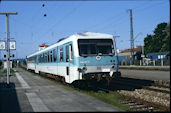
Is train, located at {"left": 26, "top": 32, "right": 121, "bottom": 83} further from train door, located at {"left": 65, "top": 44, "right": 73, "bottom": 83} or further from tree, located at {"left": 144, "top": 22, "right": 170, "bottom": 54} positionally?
tree, located at {"left": 144, "top": 22, "right": 170, "bottom": 54}

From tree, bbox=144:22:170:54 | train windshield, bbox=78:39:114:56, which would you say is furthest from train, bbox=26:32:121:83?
tree, bbox=144:22:170:54

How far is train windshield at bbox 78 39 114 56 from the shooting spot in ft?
43.8

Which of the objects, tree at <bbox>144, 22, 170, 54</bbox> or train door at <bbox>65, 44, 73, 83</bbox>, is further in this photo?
tree at <bbox>144, 22, 170, 54</bbox>

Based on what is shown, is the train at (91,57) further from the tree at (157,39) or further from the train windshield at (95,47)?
the tree at (157,39)

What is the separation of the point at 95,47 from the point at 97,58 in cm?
64

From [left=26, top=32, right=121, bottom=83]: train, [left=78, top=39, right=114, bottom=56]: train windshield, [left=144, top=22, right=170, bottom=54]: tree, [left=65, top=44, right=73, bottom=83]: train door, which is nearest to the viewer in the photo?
[left=26, top=32, right=121, bottom=83]: train

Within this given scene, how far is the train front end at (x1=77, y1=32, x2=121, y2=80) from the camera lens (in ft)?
42.6

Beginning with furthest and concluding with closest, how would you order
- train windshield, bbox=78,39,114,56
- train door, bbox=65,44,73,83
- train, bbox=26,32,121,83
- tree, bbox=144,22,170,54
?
tree, bbox=144,22,170,54 < train door, bbox=65,44,73,83 < train windshield, bbox=78,39,114,56 < train, bbox=26,32,121,83

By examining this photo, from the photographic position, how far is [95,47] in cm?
1358

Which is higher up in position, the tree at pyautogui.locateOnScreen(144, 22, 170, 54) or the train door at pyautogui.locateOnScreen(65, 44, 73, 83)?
the tree at pyautogui.locateOnScreen(144, 22, 170, 54)

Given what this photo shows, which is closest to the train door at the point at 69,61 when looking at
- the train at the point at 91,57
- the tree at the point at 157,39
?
the train at the point at 91,57

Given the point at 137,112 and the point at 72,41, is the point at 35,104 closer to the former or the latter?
the point at 137,112

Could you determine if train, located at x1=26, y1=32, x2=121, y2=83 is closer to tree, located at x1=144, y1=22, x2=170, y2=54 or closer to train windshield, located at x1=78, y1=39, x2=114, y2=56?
train windshield, located at x1=78, y1=39, x2=114, y2=56

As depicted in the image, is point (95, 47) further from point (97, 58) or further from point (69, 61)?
point (69, 61)
